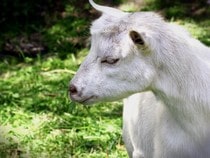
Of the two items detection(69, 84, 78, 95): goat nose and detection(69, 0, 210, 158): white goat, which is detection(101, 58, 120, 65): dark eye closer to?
detection(69, 0, 210, 158): white goat

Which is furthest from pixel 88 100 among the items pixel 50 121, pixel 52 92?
pixel 52 92

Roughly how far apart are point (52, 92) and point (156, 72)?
10.5 feet

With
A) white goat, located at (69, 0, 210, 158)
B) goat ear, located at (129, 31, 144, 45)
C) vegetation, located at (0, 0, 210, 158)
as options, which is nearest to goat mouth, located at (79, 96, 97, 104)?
white goat, located at (69, 0, 210, 158)

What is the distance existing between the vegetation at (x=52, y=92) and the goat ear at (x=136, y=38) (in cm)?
213

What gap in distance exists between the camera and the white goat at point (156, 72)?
3381mm

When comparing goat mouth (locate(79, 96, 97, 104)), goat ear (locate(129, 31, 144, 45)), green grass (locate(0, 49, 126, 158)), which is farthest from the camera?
green grass (locate(0, 49, 126, 158))

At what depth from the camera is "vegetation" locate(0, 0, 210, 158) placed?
17.9ft

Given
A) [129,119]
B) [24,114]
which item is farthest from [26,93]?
[129,119]

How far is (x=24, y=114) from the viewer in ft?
19.7

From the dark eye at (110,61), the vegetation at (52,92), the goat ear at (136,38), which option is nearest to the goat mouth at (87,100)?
the dark eye at (110,61)

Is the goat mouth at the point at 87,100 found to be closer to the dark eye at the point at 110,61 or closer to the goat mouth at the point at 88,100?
the goat mouth at the point at 88,100

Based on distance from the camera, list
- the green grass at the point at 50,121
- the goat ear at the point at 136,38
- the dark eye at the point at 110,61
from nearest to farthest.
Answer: the goat ear at the point at 136,38 → the dark eye at the point at 110,61 → the green grass at the point at 50,121

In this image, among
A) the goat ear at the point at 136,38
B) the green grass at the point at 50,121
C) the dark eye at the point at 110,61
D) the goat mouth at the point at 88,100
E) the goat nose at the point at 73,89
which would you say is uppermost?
the goat ear at the point at 136,38

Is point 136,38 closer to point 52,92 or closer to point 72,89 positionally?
point 72,89
